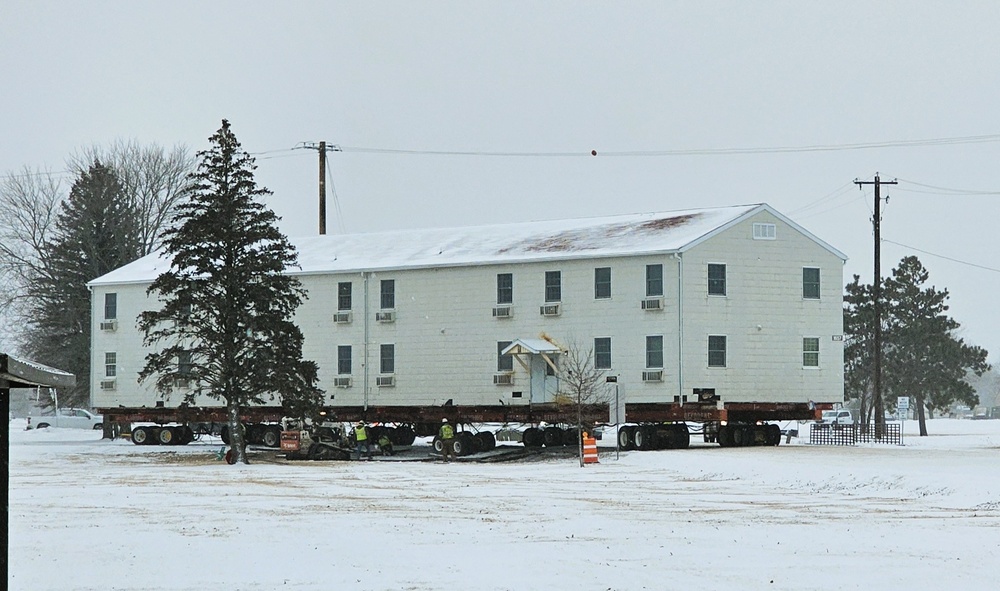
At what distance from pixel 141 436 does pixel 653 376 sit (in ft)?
70.9

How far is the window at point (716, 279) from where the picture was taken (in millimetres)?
49125

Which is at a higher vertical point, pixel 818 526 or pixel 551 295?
pixel 551 295

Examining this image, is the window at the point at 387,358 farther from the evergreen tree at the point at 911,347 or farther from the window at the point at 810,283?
the evergreen tree at the point at 911,347

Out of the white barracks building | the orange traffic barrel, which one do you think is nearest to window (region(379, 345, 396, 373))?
the white barracks building

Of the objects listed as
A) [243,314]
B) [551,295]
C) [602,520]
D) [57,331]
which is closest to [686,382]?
[551,295]

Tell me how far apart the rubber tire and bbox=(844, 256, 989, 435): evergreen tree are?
3614cm

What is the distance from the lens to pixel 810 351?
5066cm

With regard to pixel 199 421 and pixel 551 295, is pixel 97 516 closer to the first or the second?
pixel 551 295

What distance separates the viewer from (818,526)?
23.0 metres

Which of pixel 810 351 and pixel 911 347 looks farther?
pixel 911 347

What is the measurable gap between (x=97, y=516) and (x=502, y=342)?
27.0 meters

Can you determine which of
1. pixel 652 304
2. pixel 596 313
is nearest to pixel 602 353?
pixel 596 313

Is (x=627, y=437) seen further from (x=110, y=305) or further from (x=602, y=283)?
(x=110, y=305)

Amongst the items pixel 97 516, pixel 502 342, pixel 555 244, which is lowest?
pixel 97 516
